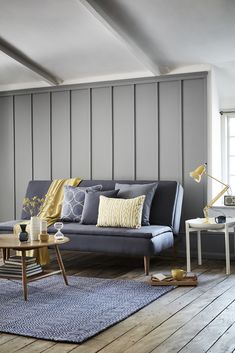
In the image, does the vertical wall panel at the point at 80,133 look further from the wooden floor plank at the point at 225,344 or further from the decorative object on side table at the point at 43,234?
the wooden floor plank at the point at 225,344

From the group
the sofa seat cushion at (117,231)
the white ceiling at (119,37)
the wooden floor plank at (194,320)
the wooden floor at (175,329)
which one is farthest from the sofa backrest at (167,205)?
the wooden floor plank at (194,320)

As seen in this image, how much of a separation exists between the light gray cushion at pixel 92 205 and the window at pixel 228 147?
1.44m

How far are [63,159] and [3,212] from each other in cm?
125

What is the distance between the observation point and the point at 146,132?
6562 mm

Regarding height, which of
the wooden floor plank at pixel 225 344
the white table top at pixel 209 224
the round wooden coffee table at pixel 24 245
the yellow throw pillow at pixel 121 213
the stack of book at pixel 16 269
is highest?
the yellow throw pillow at pixel 121 213

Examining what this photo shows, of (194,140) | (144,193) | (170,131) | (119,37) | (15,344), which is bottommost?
(15,344)

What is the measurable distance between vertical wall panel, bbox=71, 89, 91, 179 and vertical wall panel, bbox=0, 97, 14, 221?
1020 millimetres

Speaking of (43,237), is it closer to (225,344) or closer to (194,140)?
(225,344)

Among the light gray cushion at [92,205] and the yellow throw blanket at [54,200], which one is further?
the yellow throw blanket at [54,200]

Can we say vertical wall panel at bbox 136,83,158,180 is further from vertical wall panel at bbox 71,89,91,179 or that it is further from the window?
the window

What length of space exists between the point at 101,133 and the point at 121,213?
1571 millimetres

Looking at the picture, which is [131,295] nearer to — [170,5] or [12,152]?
[170,5]

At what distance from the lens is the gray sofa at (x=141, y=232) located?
5.28 meters

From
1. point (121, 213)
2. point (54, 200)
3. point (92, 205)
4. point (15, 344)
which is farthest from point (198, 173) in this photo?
point (15, 344)
